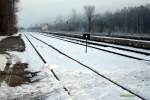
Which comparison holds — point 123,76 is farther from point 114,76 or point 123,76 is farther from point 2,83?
point 2,83

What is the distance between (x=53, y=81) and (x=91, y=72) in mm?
3027

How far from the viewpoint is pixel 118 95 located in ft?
33.4

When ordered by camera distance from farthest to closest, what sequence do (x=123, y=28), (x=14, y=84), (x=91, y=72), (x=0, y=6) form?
(x=123, y=28) → (x=0, y=6) → (x=91, y=72) → (x=14, y=84)

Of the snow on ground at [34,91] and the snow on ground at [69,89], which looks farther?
the snow on ground at [34,91]

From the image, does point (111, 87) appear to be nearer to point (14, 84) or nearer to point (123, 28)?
point (14, 84)

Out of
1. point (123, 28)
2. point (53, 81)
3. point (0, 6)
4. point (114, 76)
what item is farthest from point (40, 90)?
point (123, 28)

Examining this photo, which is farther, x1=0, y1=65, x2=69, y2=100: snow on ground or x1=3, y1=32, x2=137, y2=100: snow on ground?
x1=0, y1=65, x2=69, y2=100: snow on ground

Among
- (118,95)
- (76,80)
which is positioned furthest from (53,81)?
(118,95)

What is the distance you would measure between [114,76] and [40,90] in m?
4.02

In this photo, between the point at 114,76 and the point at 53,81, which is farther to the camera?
the point at 114,76

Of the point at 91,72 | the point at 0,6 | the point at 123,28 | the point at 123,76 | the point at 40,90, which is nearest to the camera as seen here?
the point at 40,90

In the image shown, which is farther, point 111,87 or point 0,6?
point 0,6

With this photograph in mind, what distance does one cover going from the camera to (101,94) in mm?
10414

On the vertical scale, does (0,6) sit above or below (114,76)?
above
